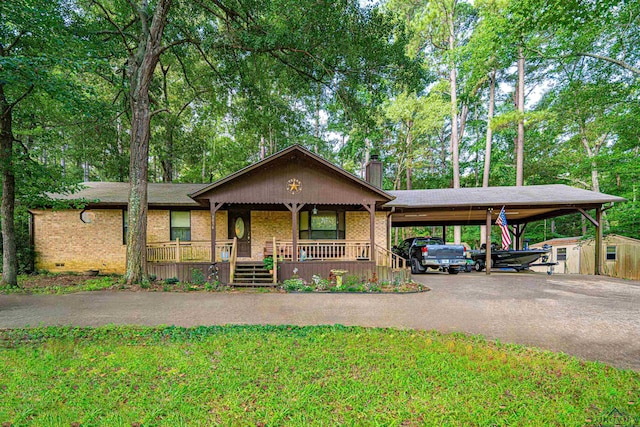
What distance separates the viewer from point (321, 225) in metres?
12.9

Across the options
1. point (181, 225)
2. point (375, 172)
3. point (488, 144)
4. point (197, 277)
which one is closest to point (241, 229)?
point (181, 225)

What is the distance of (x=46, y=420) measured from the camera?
2.57 meters

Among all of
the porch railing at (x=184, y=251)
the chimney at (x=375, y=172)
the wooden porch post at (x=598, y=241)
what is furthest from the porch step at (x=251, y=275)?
the wooden porch post at (x=598, y=241)

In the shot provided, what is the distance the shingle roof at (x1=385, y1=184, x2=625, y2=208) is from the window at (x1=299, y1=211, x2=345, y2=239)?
8.05 ft

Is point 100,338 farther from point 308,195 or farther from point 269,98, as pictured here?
point 269,98

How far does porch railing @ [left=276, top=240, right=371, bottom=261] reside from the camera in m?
10.7

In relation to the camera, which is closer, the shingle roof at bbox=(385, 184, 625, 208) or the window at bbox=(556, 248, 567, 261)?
the shingle roof at bbox=(385, 184, 625, 208)

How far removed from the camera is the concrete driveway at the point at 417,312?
4.79m

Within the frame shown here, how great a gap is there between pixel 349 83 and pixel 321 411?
395 inches

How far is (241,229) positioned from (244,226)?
7.7 inches

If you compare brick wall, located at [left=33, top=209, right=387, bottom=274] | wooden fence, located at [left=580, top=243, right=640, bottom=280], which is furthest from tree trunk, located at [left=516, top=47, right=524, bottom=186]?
brick wall, located at [left=33, top=209, right=387, bottom=274]

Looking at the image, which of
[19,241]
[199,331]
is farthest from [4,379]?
[19,241]

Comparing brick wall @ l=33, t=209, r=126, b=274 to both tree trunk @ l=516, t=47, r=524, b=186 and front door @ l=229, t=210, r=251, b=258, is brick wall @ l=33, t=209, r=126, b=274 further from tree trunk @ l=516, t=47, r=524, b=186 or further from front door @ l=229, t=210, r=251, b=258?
tree trunk @ l=516, t=47, r=524, b=186

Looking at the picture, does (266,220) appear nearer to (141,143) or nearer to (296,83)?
(141,143)
